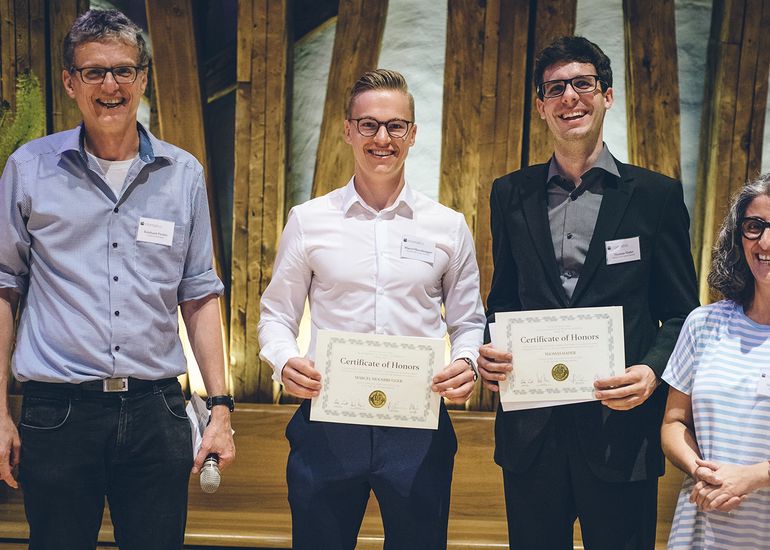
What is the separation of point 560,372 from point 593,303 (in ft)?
0.66

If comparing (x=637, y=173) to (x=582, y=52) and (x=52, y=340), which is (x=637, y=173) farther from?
(x=52, y=340)

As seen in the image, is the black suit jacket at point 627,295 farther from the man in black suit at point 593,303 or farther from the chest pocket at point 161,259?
the chest pocket at point 161,259

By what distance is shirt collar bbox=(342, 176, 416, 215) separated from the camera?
2.17 meters

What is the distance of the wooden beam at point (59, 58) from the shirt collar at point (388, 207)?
219cm

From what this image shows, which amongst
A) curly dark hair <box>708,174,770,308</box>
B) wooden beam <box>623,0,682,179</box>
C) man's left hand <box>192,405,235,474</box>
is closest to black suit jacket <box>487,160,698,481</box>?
curly dark hair <box>708,174,770,308</box>

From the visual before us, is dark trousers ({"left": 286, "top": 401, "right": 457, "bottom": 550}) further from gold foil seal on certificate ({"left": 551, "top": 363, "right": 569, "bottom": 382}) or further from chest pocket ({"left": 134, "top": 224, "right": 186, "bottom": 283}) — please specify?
chest pocket ({"left": 134, "top": 224, "right": 186, "bottom": 283})

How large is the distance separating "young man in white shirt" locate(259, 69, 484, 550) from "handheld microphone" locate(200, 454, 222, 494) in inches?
7.6

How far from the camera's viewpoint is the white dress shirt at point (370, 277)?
210 centimetres

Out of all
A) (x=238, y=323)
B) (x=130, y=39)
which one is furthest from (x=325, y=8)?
(x=130, y=39)

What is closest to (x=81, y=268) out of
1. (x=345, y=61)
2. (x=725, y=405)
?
(x=725, y=405)

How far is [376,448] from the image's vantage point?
2.03m

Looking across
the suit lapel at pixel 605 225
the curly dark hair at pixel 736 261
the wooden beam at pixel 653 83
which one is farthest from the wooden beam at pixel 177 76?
the curly dark hair at pixel 736 261

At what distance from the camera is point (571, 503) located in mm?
2092

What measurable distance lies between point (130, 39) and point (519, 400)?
139 cm
